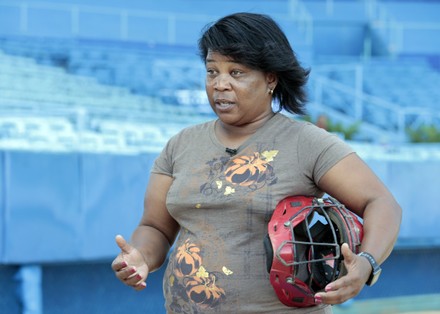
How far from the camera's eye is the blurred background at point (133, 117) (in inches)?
213

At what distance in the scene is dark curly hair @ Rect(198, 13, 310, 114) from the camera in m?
2.41

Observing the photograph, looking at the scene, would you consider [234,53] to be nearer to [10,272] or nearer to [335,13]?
[10,272]

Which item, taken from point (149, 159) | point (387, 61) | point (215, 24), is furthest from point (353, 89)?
point (215, 24)

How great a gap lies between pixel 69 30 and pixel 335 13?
7.74 metres

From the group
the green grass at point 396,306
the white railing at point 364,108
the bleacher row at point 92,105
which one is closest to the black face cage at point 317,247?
the green grass at point 396,306

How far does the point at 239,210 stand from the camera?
234 cm

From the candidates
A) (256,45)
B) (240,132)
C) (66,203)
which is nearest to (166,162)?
(240,132)

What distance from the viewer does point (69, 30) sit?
1916cm

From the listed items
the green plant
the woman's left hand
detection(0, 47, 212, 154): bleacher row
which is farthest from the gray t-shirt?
the green plant

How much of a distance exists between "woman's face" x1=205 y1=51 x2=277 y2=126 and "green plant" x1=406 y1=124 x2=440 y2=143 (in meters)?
10.4

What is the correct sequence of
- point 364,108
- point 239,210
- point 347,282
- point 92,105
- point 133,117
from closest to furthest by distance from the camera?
point 347,282
point 239,210
point 133,117
point 92,105
point 364,108

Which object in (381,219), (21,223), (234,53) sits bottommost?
(21,223)

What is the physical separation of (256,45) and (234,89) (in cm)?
14

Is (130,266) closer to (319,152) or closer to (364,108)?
(319,152)
